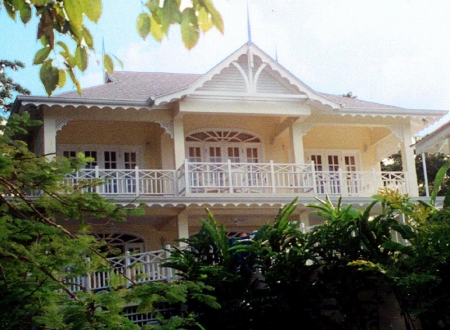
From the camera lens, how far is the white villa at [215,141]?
1931 cm

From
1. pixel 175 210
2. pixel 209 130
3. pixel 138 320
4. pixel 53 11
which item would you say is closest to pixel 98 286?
pixel 138 320

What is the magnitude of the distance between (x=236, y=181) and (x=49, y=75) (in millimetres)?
15836

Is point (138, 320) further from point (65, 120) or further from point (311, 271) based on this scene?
point (65, 120)

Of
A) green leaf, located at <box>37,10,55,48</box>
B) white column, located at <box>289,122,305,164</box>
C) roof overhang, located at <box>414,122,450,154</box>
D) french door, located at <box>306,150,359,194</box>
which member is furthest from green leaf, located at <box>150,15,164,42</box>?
french door, located at <box>306,150,359,194</box>

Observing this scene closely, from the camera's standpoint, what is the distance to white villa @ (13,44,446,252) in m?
19.3

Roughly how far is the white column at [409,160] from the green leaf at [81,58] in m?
18.1

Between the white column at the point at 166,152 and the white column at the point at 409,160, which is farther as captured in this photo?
the white column at the point at 409,160

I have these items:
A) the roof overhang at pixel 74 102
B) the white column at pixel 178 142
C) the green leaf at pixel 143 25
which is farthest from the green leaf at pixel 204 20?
the white column at pixel 178 142

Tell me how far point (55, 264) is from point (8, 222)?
3.94 ft

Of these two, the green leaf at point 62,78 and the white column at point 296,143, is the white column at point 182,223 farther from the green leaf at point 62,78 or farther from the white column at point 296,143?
the green leaf at point 62,78

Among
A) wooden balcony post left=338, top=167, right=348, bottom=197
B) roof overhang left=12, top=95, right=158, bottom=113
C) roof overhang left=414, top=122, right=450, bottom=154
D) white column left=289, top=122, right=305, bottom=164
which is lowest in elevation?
wooden balcony post left=338, top=167, right=348, bottom=197

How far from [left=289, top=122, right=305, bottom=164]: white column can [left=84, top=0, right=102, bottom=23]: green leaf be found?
17.0 metres

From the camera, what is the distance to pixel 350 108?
2102 cm

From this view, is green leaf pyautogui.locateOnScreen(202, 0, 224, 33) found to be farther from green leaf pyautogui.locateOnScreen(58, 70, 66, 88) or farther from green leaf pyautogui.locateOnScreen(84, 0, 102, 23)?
green leaf pyautogui.locateOnScreen(58, 70, 66, 88)
